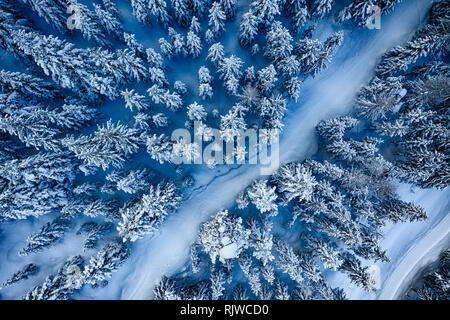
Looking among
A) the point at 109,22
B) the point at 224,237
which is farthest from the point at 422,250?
the point at 109,22

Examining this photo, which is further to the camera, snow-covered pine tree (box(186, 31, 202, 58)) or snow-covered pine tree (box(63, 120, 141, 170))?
snow-covered pine tree (box(186, 31, 202, 58))

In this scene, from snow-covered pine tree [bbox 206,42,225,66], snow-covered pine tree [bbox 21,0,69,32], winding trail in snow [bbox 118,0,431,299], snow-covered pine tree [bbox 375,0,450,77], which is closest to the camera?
snow-covered pine tree [bbox 21,0,69,32]

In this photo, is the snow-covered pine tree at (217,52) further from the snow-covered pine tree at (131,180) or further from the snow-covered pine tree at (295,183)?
the snow-covered pine tree at (131,180)

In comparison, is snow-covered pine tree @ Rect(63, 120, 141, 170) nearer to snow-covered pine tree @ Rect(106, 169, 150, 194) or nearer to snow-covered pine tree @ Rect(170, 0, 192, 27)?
snow-covered pine tree @ Rect(106, 169, 150, 194)

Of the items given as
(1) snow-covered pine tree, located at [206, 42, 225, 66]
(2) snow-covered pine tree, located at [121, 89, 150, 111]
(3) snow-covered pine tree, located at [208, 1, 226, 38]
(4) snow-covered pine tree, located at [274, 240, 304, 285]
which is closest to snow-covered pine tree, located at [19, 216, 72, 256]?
(2) snow-covered pine tree, located at [121, 89, 150, 111]

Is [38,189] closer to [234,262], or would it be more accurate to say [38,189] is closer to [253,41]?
[234,262]

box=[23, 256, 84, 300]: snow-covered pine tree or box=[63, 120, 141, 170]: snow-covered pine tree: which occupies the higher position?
box=[63, 120, 141, 170]: snow-covered pine tree
